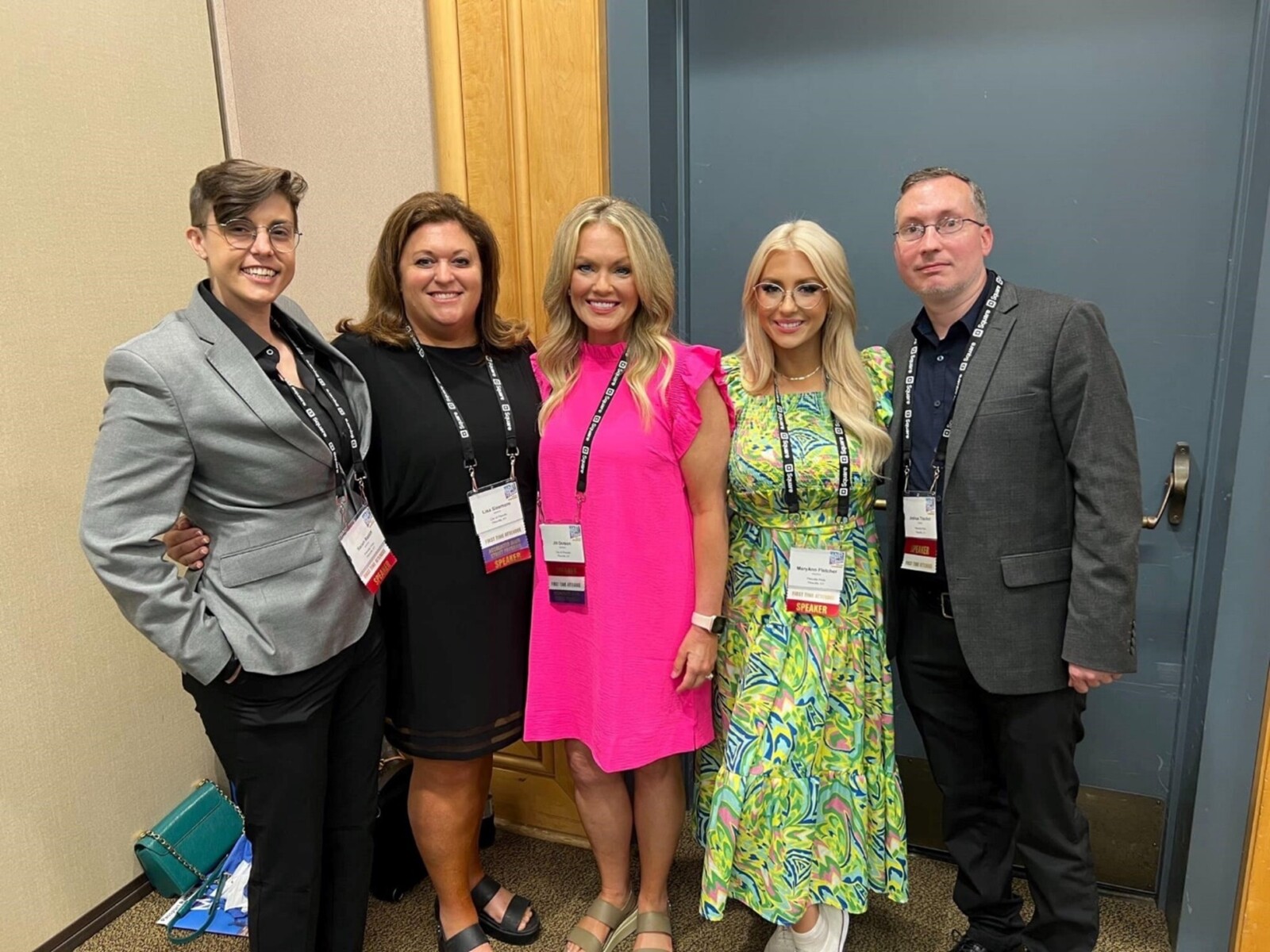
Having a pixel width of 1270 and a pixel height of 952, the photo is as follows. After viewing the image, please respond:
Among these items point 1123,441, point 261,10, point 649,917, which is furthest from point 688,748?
point 261,10

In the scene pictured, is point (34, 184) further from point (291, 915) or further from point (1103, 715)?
point (1103, 715)

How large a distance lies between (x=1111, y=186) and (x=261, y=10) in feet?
7.52

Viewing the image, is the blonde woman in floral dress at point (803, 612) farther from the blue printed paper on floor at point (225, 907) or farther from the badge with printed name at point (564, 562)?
the blue printed paper on floor at point (225, 907)

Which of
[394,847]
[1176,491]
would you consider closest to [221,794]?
[394,847]

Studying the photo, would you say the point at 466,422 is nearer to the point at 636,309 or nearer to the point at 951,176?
the point at 636,309

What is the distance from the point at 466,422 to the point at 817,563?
812 millimetres

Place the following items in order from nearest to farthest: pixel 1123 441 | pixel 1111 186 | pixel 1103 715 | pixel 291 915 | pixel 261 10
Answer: pixel 1123 441
pixel 291 915
pixel 1111 186
pixel 1103 715
pixel 261 10

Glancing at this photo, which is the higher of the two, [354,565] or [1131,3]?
[1131,3]

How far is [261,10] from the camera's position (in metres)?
2.39

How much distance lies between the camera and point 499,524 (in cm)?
187

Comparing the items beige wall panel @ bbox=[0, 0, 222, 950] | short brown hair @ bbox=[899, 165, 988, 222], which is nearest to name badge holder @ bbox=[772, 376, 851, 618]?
short brown hair @ bbox=[899, 165, 988, 222]

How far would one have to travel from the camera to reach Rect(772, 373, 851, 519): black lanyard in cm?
176

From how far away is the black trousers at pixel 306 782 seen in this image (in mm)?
1569

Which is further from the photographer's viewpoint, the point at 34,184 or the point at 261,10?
the point at 261,10
